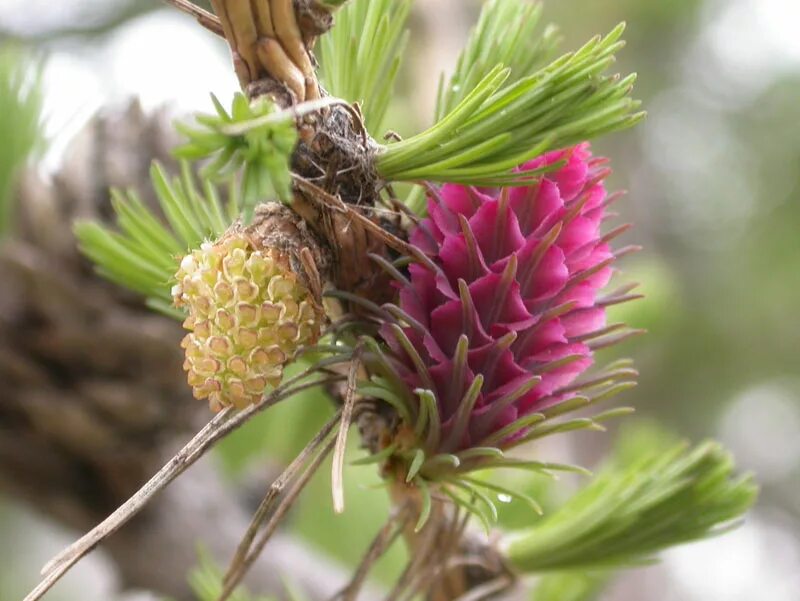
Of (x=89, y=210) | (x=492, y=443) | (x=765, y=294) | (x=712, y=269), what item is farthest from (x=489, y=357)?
(x=712, y=269)

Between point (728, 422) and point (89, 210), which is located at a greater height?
point (728, 422)

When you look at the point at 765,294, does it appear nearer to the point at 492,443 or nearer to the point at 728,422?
the point at 728,422

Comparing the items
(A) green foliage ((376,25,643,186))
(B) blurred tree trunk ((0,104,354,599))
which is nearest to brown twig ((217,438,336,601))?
(A) green foliage ((376,25,643,186))

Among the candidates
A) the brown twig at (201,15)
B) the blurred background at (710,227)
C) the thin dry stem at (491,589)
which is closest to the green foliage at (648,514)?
the thin dry stem at (491,589)

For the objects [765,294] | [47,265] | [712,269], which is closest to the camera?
[47,265]

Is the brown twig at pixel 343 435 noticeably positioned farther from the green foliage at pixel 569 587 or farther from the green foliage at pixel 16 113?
the green foliage at pixel 16 113

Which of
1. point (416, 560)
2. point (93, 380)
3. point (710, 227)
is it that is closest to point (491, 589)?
point (416, 560)
